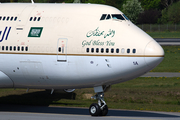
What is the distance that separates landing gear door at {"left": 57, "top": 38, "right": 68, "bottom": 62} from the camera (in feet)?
74.0

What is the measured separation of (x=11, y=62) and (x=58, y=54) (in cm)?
335

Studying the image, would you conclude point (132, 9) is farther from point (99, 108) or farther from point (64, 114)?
point (99, 108)

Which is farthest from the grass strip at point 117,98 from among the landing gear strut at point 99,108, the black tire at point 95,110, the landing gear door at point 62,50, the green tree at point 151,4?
the green tree at point 151,4

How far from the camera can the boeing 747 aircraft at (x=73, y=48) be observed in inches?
850

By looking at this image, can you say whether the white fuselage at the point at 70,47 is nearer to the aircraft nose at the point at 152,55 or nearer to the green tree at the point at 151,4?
the aircraft nose at the point at 152,55

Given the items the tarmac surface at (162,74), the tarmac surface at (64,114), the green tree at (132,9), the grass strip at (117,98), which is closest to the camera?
the tarmac surface at (64,114)

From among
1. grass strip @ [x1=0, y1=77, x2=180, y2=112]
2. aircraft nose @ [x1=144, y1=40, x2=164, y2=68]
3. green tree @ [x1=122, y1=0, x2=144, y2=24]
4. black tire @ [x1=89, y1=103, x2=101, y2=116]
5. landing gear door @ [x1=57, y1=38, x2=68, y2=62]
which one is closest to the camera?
aircraft nose @ [x1=144, y1=40, x2=164, y2=68]

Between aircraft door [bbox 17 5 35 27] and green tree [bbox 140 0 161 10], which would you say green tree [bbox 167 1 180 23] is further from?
aircraft door [bbox 17 5 35 27]

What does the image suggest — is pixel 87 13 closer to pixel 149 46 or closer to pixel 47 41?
pixel 47 41

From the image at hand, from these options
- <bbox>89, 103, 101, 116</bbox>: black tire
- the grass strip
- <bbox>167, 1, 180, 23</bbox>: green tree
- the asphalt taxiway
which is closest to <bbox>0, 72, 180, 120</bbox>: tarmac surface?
the asphalt taxiway

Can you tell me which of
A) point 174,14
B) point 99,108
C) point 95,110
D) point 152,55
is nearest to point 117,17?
point 152,55

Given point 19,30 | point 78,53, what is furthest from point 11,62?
point 78,53

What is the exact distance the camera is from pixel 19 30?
2420 centimetres

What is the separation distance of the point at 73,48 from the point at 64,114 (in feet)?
17.2
